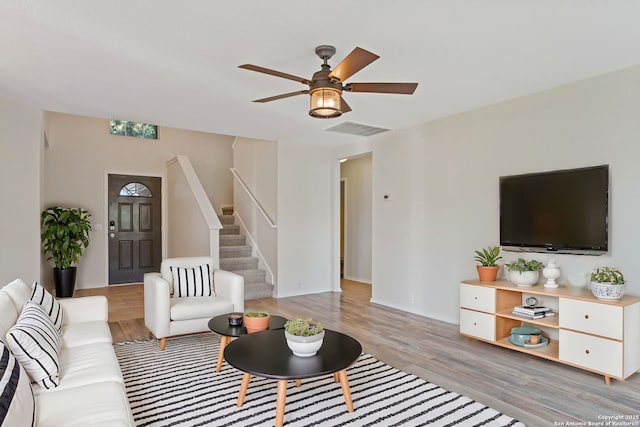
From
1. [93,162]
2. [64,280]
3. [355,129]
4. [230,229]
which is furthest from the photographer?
[230,229]

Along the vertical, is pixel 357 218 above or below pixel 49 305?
above

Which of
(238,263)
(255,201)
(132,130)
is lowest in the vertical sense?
(238,263)

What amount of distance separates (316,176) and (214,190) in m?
2.70

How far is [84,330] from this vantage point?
2.80 metres

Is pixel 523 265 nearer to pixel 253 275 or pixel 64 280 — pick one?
pixel 253 275

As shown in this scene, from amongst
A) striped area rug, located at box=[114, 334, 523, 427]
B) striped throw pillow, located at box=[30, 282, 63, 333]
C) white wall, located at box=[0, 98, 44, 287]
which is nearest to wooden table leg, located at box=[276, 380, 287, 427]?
striped area rug, located at box=[114, 334, 523, 427]

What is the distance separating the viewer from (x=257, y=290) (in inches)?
241

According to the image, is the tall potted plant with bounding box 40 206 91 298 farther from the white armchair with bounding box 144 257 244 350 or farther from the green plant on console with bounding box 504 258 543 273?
the green plant on console with bounding box 504 258 543 273

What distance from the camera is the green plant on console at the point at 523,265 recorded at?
3.61 meters

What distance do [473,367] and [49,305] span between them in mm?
3196

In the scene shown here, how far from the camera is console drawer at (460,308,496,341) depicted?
3645 mm

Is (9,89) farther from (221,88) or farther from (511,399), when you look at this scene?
(511,399)

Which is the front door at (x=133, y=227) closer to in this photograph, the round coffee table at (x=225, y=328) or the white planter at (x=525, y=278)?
the round coffee table at (x=225, y=328)

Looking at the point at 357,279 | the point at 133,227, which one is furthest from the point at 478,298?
the point at 133,227
